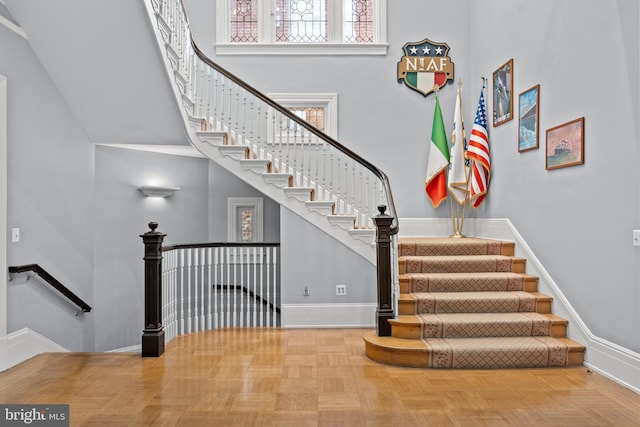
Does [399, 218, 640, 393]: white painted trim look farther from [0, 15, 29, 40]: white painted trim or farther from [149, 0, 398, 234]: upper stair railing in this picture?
[0, 15, 29, 40]: white painted trim

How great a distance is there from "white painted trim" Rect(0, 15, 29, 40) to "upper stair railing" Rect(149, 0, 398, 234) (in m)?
1.47

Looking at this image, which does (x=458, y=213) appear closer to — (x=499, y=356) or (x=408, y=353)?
(x=499, y=356)

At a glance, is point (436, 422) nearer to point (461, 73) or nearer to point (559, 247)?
point (559, 247)

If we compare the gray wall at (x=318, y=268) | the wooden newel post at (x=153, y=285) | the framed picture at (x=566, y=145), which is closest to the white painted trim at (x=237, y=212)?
the gray wall at (x=318, y=268)

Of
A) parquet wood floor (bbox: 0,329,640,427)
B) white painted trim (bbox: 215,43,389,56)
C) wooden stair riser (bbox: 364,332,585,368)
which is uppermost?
white painted trim (bbox: 215,43,389,56)

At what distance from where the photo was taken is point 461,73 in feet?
24.9

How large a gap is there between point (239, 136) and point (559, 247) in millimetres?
4045

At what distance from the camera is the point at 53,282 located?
16.5 feet

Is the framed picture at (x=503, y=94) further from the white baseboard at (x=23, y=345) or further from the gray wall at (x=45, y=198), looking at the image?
the white baseboard at (x=23, y=345)

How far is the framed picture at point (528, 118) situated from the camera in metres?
5.43

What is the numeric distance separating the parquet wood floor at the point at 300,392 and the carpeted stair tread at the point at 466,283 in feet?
3.12

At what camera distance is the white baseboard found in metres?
4.41

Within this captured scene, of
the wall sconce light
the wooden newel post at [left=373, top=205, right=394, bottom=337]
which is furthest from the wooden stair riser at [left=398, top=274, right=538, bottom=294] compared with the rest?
the wall sconce light

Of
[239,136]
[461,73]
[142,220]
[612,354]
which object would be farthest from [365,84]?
[612,354]
